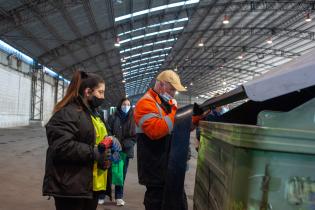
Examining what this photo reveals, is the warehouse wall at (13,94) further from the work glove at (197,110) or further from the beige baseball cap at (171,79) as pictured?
the work glove at (197,110)

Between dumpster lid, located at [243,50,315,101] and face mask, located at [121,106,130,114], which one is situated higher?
face mask, located at [121,106,130,114]

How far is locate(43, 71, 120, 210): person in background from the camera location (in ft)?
10.0

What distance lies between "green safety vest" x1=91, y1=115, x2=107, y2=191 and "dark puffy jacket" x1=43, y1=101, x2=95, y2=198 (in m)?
0.08

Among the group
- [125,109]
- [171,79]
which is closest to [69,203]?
[171,79]

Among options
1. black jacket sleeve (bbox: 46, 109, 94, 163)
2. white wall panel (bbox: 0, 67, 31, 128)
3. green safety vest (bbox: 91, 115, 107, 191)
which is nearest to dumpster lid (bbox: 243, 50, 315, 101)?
black jacket sleeve (bbox: 46, 109, 94, 163)

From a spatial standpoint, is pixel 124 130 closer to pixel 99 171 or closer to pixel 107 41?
pixel 99 171

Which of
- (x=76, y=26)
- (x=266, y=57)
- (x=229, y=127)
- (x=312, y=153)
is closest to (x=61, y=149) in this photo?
(x=229, y=127)

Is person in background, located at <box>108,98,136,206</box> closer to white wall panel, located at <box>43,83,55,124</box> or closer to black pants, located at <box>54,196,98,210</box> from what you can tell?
black pants, located at <box>54,196,98,210</box>

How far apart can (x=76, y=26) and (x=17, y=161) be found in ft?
43.3

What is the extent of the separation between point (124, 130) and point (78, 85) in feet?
11.5

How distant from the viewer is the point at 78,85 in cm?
333

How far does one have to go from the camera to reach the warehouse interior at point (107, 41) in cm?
1967

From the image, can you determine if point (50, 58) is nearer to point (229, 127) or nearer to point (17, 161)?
point (17, 161)

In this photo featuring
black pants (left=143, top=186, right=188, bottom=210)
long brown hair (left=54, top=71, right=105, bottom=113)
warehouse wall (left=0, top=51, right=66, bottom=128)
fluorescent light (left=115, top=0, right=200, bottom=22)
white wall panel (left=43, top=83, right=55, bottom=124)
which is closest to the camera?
long brown hair (left=54, top=71, right=105, bottom=113)
